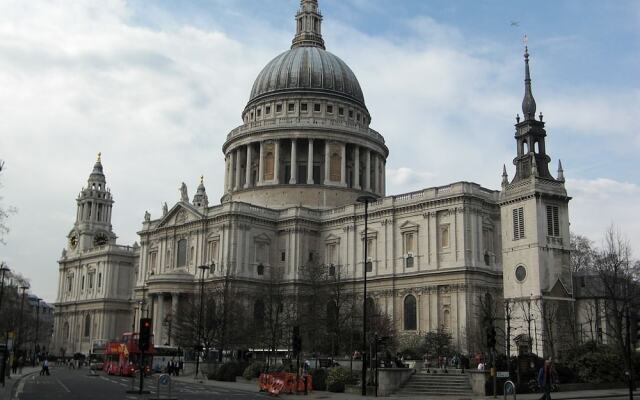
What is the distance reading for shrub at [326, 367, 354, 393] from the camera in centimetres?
4206

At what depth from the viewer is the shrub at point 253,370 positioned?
53.1m

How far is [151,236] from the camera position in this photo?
314 feet

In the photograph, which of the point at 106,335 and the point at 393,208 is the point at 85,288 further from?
the point at 393,208

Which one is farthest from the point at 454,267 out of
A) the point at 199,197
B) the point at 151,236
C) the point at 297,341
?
the point at 199,197

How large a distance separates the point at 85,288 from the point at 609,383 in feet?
310

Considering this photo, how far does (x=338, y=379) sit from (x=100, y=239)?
92474 mm

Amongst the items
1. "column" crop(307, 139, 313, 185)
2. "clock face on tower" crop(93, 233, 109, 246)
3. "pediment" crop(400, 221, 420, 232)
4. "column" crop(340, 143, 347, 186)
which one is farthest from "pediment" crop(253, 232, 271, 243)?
"clock face on tower" crop(93, 233, 109, 246)

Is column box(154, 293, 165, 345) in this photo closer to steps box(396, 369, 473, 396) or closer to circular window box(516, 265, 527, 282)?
circular window box(516, 265, 527, 282)

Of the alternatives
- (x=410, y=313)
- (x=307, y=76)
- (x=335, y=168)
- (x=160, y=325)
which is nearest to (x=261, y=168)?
(x=335, y=168)

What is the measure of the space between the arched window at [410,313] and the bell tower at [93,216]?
6491 cm

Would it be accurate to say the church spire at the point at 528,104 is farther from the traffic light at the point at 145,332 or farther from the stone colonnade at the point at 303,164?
the traffic light at the point at 145,332

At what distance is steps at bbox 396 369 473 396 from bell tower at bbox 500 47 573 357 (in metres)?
18.6

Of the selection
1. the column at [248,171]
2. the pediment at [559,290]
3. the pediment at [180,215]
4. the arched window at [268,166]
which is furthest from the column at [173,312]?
the pediment at [559,290]

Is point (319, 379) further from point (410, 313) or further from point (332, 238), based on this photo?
point (332, 238)
